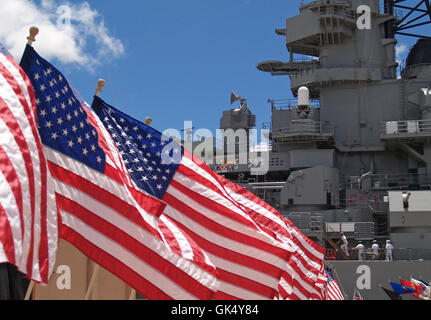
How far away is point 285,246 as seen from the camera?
9461mm

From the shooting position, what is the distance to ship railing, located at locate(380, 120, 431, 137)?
2323 cm

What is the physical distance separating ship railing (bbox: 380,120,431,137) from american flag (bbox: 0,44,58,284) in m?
19.4

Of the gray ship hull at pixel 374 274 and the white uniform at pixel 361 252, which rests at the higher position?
the white uniform at pixel 361 252

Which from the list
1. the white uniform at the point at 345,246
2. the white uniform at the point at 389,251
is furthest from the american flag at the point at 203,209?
the white uniform at the point at 345,246

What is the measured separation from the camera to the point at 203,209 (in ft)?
30.8

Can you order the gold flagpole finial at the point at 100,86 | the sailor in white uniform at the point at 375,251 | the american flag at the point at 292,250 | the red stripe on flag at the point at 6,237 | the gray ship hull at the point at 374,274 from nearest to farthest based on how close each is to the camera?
1. the red stripe on flag at the point at 6,237
2. the gold flagpole finial at the point at 100,86
3. the american flag at the point at 292,250
4. the gray ship hull at the point at 374,274
5. the sailor in white uniform at the point at 375,251

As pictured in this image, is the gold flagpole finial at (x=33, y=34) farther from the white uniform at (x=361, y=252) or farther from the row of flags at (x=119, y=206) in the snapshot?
the white uniform at (x=361, y=252)

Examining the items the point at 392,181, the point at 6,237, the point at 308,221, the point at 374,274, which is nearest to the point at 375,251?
the point at 374,274

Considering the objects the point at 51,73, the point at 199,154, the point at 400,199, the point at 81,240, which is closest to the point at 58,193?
the point at 81,240

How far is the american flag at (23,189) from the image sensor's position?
490cm

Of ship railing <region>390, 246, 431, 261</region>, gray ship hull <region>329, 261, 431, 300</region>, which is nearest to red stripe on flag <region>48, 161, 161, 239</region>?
gray ship hull <region>329, 261, 431, 300</region>

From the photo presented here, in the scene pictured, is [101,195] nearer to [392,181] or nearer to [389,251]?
[389,251]

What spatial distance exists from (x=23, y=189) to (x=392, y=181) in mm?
20798

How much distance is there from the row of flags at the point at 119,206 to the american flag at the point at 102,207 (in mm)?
11
